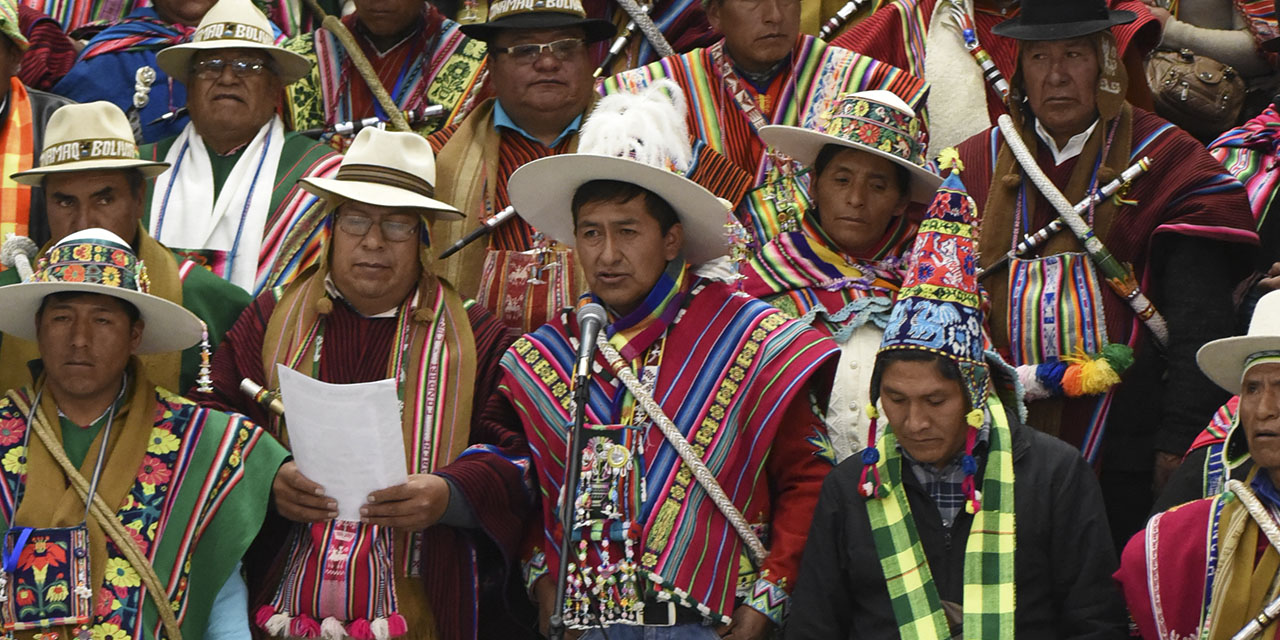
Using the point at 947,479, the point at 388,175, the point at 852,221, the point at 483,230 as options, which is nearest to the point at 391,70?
the point at 483,230

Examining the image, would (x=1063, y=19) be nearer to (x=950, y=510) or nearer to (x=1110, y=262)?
(x=1110, y=262)

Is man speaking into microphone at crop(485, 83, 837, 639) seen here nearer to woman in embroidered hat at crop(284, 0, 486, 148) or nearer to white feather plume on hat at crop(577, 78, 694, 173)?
white feather plume on hat at crop(577, 78, 694, 173)

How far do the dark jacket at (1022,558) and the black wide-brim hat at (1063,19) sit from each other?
75.3 inches

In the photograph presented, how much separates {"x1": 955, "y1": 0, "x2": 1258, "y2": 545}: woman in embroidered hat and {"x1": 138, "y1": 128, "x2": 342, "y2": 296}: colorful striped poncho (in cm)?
252

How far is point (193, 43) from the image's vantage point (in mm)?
7957

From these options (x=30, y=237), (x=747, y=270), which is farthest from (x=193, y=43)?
(x=747, y=270)

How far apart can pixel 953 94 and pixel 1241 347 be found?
3.00 metres

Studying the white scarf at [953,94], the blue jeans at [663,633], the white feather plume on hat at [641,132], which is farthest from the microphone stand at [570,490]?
the white scarf at [953,94]

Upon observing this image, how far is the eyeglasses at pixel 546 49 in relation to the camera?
7.80m

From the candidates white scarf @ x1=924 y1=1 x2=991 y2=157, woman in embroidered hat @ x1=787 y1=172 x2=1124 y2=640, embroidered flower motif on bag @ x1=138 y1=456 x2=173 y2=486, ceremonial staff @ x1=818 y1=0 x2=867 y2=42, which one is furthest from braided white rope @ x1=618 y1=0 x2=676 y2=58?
embroidered flower motif on bag @ x1=138 y1=456 x2=173 y2=486

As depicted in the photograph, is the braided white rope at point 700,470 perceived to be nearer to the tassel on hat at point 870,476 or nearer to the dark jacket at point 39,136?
the tassel on hat at point 870,476

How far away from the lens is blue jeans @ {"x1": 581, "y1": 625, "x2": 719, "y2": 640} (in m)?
5.96

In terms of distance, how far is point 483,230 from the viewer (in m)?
7.44

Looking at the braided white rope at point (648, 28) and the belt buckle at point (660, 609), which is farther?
the braided white rope at point (648, 28)
